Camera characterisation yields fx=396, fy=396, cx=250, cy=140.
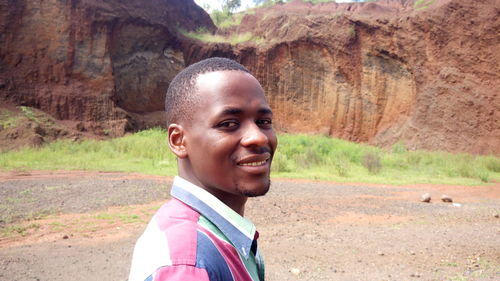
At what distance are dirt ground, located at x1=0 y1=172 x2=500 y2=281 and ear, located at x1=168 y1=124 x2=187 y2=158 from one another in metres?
2.92

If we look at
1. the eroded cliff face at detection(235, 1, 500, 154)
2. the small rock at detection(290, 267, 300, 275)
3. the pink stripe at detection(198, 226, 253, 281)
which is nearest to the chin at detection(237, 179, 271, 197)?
the pink stripe at detection(198, 226, 253, 281)

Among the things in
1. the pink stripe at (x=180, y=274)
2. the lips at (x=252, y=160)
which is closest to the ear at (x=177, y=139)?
the lips at (x=252, y=160)

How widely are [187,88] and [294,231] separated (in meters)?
4.65

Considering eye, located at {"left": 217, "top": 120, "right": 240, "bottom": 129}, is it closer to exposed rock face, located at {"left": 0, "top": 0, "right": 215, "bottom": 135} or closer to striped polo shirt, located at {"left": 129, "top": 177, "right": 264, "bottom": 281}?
striped polo shirt, located at {"left": 129, "top": 177, "right": 264, "bottom": 281}

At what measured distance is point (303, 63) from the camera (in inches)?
1002

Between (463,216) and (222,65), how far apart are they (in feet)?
22.8

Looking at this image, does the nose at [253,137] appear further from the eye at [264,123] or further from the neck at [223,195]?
the neck at [223,195]

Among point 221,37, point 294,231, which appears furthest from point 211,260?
point 221,37

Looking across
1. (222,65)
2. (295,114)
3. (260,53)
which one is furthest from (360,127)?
(222,65)

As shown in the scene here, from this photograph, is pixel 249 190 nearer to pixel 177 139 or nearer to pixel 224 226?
pixel 224 226

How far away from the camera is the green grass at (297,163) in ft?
40.8

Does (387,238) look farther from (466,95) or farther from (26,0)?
(26,0)

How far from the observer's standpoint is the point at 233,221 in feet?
3.91

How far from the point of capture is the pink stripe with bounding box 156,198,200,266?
3.08ft
